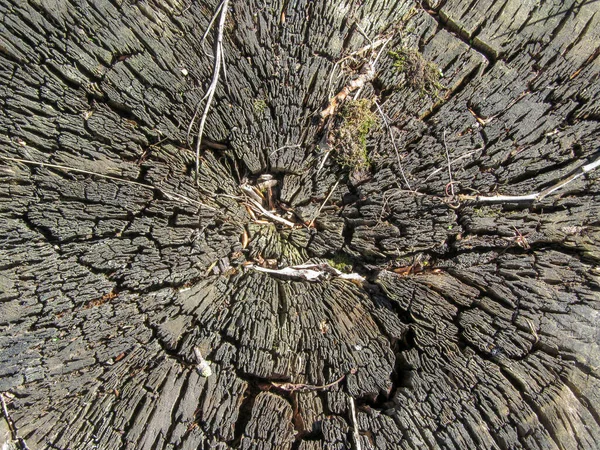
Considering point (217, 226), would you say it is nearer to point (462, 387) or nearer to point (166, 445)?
point (166, 445)

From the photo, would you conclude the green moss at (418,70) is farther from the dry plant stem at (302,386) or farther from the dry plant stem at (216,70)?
the dry plant stem at (302,386)

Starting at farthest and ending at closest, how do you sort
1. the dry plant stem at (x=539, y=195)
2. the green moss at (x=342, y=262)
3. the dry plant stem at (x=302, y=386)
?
the green moss at (x=342, y=262)
the dry plant stem at (x=539, y=195)
the dry plant stem at (x=302, y=386)

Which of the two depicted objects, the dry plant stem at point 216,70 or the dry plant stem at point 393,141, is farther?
the dry plant stem at point 393,141

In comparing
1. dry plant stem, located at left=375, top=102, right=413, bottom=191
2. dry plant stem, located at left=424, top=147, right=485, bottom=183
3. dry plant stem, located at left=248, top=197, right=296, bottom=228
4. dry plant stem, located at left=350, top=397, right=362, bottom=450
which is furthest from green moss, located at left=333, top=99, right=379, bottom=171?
dry plant stem, located at left=350, top=397, right=362, bottom=450

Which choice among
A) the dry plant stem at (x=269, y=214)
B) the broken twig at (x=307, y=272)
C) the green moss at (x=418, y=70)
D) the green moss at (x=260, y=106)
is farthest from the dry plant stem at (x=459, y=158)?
the green moss at (x=260, y=106)

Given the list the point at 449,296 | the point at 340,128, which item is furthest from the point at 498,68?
the point at 449,296

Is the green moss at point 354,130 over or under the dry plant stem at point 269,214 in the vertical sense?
over
